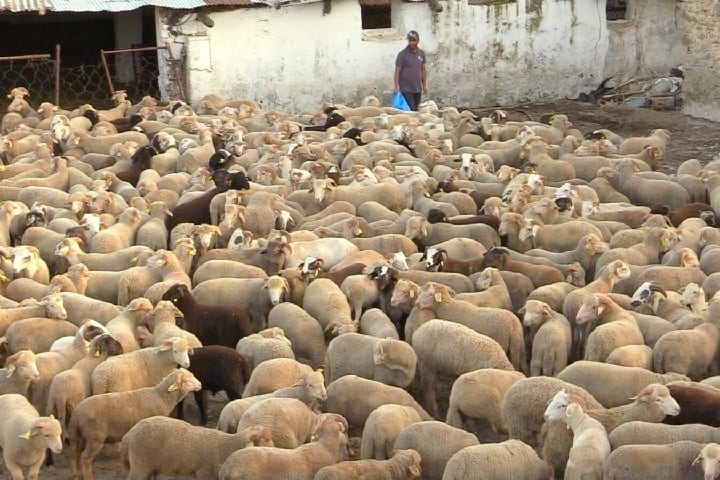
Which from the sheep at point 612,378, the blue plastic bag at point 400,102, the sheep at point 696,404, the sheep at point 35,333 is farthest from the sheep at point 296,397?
the blue plastic bag at point 400,102

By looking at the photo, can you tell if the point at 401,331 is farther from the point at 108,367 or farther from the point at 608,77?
the point at 608,77

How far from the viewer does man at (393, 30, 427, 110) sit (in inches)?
896

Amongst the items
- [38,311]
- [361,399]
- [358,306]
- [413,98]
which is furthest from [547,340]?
[413,98]

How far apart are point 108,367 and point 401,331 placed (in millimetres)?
3269

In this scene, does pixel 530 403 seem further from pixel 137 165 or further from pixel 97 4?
pixel 97 4

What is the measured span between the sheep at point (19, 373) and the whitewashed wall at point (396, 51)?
1401cm

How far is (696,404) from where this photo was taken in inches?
383

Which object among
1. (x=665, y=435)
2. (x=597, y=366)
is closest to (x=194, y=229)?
(x=597, y=366)

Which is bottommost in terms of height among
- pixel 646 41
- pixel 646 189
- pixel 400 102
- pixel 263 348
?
pixel 263 348

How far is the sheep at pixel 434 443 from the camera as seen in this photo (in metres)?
9.35

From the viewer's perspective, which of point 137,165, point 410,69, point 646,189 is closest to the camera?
point 646,189

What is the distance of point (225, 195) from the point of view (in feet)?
51.0

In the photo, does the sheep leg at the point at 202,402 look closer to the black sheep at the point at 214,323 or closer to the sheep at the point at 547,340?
the black sheep at the point at 214,323

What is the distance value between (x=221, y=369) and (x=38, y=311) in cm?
209
